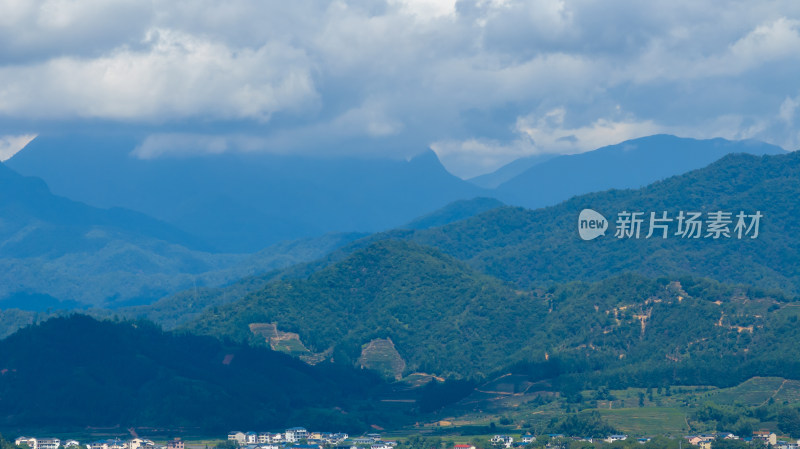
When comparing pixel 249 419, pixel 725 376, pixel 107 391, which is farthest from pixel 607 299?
pixel 107 391

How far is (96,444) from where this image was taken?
14688cm

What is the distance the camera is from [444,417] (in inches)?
6713

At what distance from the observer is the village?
140 metres

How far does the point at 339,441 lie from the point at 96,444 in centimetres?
2670

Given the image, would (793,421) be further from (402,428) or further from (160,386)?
(160,386)

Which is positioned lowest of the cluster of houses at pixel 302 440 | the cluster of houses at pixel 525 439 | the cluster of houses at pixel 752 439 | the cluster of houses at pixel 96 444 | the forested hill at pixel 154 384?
the cluster of houses at pixel 752 439

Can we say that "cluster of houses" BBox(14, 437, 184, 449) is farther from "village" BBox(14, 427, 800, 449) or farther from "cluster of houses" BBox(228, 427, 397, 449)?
"cluster of houses" BBox(228, 427, 397, 449)

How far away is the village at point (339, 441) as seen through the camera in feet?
459

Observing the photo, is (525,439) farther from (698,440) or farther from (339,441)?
(339,441)

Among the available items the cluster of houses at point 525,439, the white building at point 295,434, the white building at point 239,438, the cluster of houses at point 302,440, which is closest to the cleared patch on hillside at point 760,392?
the cluster of houses at point 525,439

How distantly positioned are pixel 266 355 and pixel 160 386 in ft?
80.2

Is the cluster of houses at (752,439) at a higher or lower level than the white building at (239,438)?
lower

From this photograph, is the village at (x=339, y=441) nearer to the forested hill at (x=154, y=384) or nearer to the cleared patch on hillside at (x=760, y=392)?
the forested hill at (x=154, y=384)

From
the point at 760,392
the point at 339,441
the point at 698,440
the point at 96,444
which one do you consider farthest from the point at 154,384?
the point at 760,392
